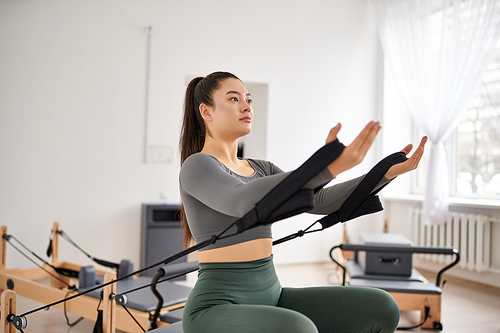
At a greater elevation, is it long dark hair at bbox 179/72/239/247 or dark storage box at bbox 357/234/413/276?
long dark hair at bbox 179/72/239/247

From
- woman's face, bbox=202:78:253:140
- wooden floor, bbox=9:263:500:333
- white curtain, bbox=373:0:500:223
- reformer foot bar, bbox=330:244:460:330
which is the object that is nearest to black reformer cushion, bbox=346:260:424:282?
reformer foot bar, bbox=330:244:460:330

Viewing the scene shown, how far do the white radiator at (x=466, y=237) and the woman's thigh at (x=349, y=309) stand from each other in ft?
10.3

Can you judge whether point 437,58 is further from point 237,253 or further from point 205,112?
point 237,253

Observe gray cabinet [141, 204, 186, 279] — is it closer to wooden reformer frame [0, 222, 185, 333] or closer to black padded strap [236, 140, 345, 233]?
Result: wooden reformer frame [0, 222, 185, 333]

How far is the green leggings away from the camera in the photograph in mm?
1052

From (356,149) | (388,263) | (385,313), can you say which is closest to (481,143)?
(388,263)

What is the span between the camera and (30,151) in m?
3.76

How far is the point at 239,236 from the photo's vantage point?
1.17 meters

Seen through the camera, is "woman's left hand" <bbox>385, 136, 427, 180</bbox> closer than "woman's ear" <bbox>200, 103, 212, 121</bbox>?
Yes

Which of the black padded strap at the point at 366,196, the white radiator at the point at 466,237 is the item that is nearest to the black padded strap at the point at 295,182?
the black padded strap at the point at 366,196

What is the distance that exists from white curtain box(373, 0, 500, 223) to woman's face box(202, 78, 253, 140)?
3.39 meters

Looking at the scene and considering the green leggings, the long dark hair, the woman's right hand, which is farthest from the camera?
the long dark hair

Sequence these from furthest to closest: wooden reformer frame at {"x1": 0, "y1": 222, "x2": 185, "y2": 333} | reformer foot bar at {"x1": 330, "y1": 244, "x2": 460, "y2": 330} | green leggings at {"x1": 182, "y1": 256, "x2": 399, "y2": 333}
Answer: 1. reformer foot bar at {"x1": 330, "y1": 244, "x2": 460, "y2": 330}
2. wooden reformer frame at {"x1": 0, "y1": 222, "x2": 185, "y2": 333}
3. green leggings at {"x1": 182, "y1": 256, "x2": 399, "y2": 333}

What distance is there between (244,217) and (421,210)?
4.01 metres
